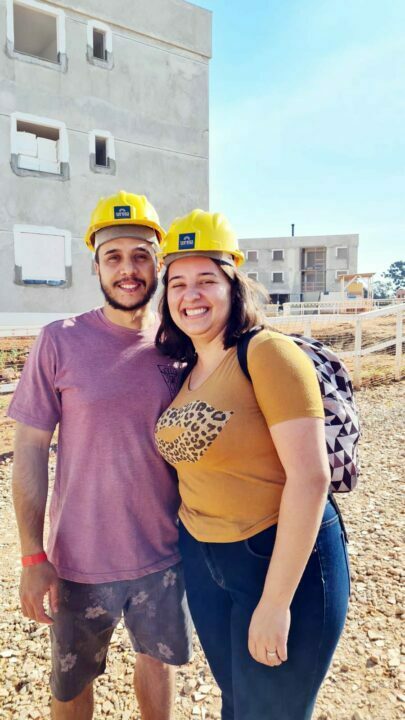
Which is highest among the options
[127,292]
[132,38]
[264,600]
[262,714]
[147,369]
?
[132,38]

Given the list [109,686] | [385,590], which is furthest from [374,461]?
[109,686]

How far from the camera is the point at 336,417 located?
5.38ft

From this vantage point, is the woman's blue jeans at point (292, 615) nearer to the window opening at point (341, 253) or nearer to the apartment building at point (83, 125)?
the apartment building at point (83, 125)

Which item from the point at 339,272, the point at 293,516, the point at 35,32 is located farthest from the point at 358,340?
the point at 339,272

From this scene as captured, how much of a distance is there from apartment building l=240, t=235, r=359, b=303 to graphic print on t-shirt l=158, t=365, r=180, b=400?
152ft

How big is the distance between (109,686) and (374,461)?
4.45 meters

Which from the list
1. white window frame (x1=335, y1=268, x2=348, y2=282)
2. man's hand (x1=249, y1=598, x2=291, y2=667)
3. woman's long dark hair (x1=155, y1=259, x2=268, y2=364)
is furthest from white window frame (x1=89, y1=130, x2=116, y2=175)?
white window frame (x1=335, y1=268, x2=348, y2=282)

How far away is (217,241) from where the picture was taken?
1839 millimetres

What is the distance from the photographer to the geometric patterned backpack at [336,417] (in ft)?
5.37

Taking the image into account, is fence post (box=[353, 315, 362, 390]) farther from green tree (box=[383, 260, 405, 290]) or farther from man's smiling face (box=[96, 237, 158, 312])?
Answer: green tree (box=[383, 260, 405, 290])

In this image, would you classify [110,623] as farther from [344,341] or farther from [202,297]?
[344,341]

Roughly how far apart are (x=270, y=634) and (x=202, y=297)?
118 centimetres

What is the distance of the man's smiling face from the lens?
7.25 ft

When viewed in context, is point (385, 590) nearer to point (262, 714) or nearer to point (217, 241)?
point (262, 714)
